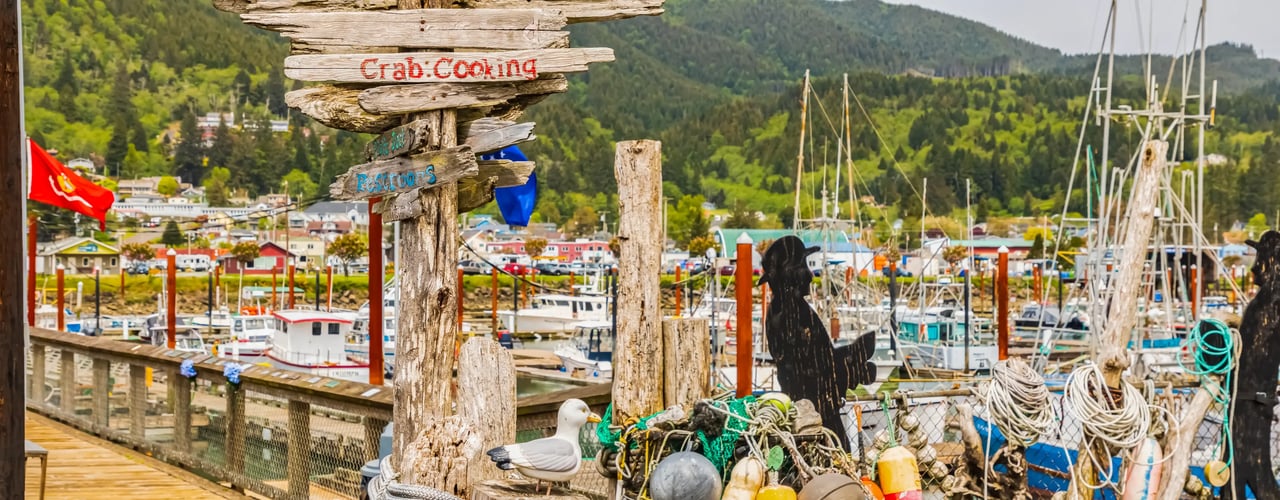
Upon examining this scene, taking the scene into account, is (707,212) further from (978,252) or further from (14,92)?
(14,92)

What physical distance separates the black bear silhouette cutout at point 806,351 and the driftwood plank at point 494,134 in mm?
1880

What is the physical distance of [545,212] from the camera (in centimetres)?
12962

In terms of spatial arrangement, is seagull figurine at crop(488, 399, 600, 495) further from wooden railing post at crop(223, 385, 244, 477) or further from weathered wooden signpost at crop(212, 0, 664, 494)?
wooden railing post at crop(223, 385, 244, 477)

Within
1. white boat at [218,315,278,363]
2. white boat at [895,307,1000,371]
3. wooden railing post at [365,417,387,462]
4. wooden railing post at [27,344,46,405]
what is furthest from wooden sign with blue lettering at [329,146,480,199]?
white boat at [218,315,278,363]

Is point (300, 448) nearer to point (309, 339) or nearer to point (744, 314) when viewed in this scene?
point (744, 314)

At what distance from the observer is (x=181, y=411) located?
8.83 m

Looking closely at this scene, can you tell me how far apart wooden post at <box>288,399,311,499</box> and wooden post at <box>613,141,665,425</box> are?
2508 millimetres

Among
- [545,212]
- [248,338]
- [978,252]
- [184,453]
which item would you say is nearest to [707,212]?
[545,212]

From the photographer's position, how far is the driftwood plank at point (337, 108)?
5621 mm

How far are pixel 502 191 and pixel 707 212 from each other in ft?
413

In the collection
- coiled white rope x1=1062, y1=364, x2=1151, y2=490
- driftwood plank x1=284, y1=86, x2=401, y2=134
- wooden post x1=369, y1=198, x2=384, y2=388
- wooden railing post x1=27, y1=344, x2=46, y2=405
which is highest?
driftwood plank x1=284, y1=86, x2=401, y2=134

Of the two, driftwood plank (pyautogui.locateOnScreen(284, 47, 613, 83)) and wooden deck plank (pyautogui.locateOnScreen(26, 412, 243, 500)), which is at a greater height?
driftwood plank (pyautogui.locateOnScreen(284, 47, 613, 83))

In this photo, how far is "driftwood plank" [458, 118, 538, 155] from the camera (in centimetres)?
557

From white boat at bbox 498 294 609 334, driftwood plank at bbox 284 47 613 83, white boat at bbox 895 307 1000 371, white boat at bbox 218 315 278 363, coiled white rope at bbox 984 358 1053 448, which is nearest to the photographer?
driftwood plank at bbox 284 47 613 83
